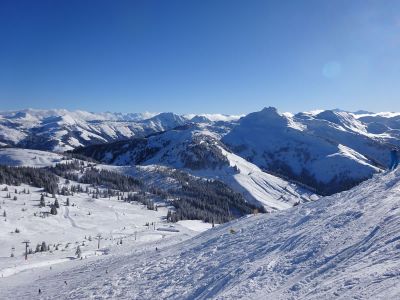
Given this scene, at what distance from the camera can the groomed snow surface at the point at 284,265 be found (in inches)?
861

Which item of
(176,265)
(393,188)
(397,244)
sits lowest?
(176,265)

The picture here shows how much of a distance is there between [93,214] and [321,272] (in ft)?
506

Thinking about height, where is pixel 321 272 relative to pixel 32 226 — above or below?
above

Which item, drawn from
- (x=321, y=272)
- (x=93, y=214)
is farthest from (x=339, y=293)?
(x=93, y=214)

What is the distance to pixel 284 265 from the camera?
2766cm

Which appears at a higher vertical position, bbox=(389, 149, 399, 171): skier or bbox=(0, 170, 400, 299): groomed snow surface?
bbox=(389, 149, 399, 171): skier

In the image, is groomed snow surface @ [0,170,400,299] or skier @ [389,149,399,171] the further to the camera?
skier @ [389,149,399,171]

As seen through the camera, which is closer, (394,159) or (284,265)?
(284,265)

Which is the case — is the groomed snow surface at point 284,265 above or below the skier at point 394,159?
below

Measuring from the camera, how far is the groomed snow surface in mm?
21859

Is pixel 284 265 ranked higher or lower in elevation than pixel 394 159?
lower

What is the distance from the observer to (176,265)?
39906 mm

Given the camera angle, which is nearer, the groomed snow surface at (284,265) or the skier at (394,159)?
the groomed snow surface at (284,265)

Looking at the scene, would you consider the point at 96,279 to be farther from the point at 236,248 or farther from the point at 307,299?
the point at 307,299
